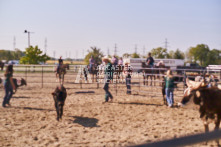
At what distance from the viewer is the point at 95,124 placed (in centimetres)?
565

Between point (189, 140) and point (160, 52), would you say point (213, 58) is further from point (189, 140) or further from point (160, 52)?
point (189, 140)

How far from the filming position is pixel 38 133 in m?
4.88

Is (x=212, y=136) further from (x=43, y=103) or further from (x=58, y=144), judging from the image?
(x=43, y=103)

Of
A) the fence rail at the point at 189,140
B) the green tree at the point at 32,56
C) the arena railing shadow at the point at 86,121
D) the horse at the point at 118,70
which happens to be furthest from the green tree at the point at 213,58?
the fence rail at the point at 189,140

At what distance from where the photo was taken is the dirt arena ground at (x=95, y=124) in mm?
4496

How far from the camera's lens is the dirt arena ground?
4.50 m

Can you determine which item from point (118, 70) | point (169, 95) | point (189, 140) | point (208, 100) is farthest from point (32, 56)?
point (189, 140)

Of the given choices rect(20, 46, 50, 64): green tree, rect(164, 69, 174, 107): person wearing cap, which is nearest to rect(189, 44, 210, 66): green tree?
rect(20, 46, 50, 64): green tree

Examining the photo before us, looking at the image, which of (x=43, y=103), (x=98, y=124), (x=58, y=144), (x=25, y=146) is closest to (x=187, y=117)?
(x=98, y=124)

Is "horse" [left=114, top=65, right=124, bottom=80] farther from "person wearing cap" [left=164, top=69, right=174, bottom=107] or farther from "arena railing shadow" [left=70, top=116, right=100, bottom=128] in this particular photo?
"arena railing shadow" [left=70, top=116, right=100, bottom=128]

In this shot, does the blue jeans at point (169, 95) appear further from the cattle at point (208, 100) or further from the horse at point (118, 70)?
the horse at point (118, 70)

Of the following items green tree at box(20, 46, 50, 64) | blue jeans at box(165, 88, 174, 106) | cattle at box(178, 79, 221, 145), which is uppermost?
green tree at box(20, 46, 50, 64)

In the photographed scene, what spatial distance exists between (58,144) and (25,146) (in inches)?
23.8

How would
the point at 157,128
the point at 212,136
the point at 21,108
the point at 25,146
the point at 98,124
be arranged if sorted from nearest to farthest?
1. the point at 212,136
2. the point at 25,146
3. the point at 157,128
4. the point at 98,124
5. the point at 21,108
